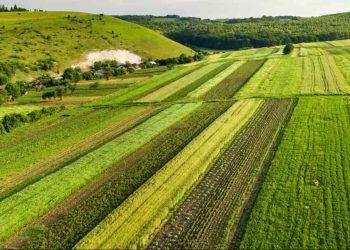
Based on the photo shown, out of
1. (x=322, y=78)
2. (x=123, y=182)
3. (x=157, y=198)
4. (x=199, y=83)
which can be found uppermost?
(x=322, y=78)

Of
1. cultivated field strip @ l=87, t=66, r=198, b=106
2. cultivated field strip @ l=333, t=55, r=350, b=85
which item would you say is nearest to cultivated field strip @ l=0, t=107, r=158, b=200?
cultivated field strip @ l=87, t=66, r=198, b=106

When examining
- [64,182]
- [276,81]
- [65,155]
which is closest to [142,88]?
[276,81]

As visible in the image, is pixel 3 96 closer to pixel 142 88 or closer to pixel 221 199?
pixel 142 88

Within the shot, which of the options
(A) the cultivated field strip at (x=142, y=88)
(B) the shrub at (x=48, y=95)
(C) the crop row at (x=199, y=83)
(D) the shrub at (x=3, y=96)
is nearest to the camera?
(C) the crop row at (x=199, y=83)

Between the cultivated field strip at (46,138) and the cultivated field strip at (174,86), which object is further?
the cultivated field strip at (174,86)

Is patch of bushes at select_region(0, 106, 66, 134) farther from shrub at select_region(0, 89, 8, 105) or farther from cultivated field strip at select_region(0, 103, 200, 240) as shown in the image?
cultivated field strip at select_region(0, 103, 200, 240)

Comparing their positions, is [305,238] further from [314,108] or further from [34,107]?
[34,107]

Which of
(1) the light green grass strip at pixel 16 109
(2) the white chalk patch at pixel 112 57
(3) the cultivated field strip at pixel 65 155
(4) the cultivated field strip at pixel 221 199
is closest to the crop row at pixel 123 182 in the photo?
(4) the cultivated field strip at pixel 221 199

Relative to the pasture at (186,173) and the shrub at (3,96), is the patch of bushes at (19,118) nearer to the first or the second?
the pasture at (186,173)
